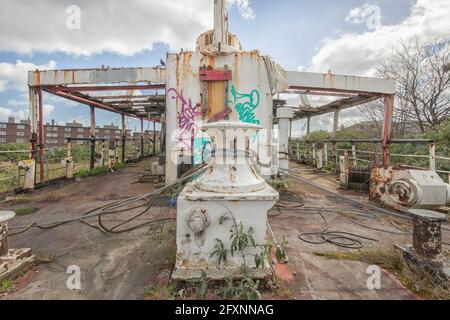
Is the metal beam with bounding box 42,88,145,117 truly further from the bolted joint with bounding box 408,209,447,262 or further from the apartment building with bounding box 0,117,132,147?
the apartment building with bounding box 0,117,132,147

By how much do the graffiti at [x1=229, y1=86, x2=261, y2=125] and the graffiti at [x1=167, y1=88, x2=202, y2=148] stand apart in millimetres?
888

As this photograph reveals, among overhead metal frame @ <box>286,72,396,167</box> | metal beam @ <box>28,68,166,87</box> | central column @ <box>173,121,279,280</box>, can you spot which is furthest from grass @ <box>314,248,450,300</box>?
metal beam @ <box>28,68,166,87</box>

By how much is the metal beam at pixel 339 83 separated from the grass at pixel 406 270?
465 cm

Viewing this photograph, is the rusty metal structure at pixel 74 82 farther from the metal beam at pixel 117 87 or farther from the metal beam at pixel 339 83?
the metal beam at pixel 339 83

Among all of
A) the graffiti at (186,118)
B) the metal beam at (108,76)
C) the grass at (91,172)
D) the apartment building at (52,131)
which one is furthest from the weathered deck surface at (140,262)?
the apartment building at (52,131)

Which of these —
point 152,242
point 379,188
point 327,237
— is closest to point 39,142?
point 152,242

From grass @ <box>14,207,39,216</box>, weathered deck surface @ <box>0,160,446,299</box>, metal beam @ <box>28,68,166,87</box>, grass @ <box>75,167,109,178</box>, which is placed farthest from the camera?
grass @ <box>75,167,109,178</box>

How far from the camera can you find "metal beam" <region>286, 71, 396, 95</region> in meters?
6.09

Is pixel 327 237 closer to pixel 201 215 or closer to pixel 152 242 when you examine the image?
pixel 201 215

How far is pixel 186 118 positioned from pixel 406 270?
185 inches

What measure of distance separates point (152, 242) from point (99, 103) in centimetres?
886

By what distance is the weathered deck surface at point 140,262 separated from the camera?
1.99m

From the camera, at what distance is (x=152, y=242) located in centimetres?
296

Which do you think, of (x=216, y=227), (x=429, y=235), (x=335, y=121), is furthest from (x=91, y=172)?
(x=335, y=121)
